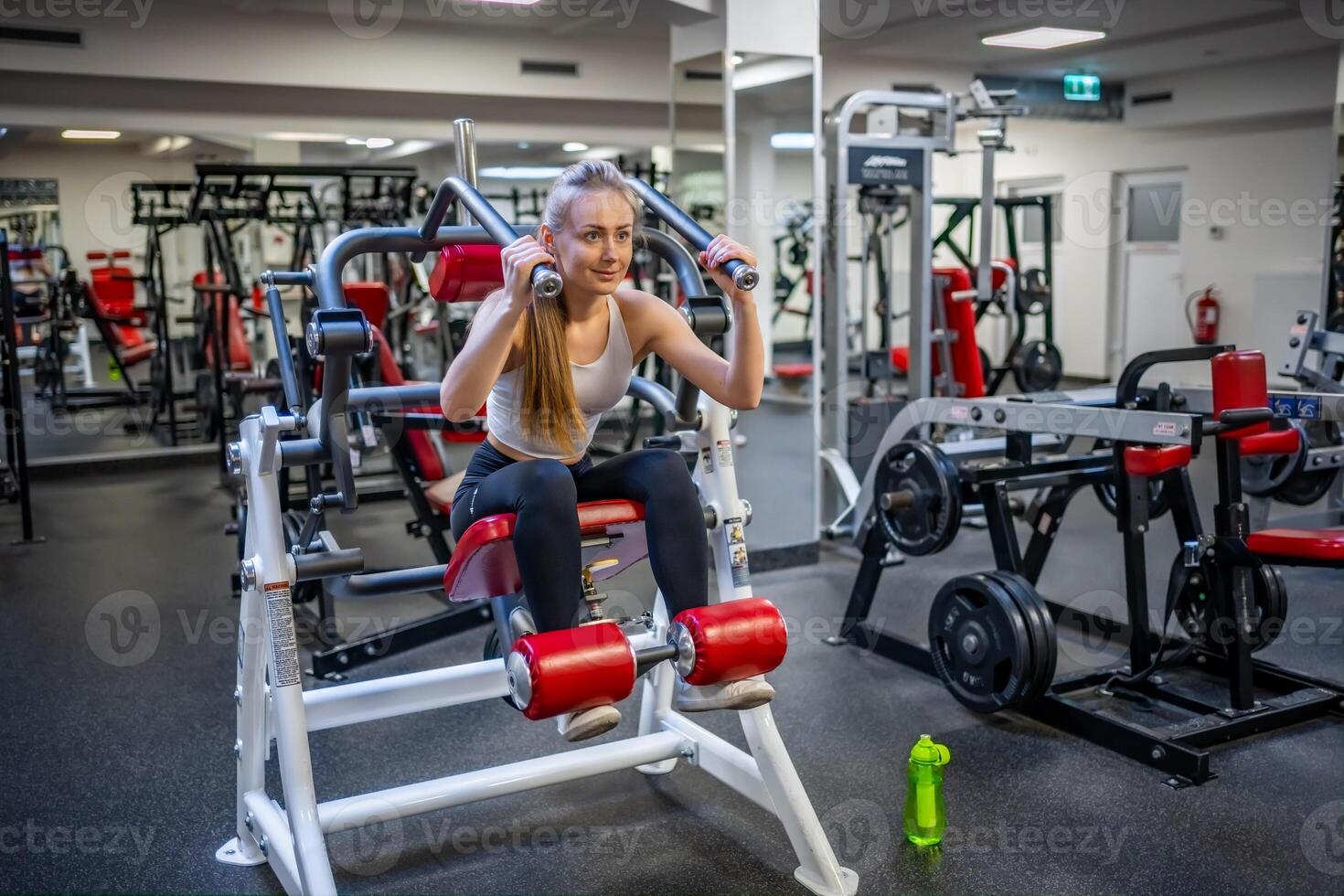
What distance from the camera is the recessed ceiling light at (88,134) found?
613 centimetres

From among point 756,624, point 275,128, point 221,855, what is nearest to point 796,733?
point 756,624

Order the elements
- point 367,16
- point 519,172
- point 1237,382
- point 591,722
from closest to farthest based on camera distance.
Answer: point 591,722
point 1237,382
point 367,16
point 519,172

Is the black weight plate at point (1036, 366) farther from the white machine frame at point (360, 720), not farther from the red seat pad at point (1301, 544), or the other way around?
the white machine frame at point (360, 720)

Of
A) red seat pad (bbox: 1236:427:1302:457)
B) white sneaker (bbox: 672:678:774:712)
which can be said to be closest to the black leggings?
white sneaker (bbox: 672:678:774:712)

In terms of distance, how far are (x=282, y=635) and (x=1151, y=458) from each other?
6.57ft

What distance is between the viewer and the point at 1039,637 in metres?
2.67

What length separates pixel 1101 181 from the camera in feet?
32.7

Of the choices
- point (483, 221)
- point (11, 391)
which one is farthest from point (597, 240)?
point (11, 391)

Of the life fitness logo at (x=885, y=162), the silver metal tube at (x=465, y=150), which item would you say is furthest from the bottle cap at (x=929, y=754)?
the life fitness logo at (x=885, y=162)

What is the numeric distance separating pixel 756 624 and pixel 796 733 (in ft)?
3.53

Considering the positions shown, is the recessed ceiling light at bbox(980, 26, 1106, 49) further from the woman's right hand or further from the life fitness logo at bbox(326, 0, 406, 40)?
the woman's right hand

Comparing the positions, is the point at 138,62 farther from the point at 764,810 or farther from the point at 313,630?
the point at 764,810

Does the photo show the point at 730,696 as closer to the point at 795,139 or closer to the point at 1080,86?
the point at 795,139

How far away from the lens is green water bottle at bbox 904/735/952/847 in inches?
86.7
